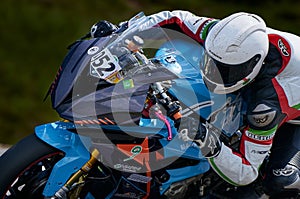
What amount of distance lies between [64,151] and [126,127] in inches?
17.7

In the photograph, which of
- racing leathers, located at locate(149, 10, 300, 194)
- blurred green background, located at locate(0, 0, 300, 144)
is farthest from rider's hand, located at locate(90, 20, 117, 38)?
blurred green background, located at locate(0, 0, 300, 144)

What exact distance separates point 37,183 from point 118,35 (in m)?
1.09

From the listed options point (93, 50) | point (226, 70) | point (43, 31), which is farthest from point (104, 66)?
point (43, 31)

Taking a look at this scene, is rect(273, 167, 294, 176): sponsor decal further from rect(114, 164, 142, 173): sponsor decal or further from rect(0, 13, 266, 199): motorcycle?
rect(114, 164, 142, 173): sponsor decal

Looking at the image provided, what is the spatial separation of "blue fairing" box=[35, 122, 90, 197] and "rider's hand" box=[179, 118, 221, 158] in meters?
0.63

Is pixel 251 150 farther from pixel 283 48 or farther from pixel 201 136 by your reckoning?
pixel 283 48

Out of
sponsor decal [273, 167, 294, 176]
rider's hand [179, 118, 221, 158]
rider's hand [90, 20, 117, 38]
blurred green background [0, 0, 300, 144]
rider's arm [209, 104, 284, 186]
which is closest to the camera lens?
rider's hand [179, 118, 221, 158]

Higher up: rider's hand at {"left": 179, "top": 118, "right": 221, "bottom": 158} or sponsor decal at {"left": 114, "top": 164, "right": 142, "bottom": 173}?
rider's hand at {"left": 179, "top": 118, "right": 221, "bottom": 158}

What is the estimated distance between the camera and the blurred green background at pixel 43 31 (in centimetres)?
761

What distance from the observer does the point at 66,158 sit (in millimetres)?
4535

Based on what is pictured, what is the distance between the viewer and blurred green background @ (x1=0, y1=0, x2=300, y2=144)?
7609mm

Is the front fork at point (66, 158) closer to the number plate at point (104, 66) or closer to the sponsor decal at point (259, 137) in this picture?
the number plate at point (104, 66)

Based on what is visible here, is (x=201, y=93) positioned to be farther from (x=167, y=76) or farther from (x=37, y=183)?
(x=37, y=183)

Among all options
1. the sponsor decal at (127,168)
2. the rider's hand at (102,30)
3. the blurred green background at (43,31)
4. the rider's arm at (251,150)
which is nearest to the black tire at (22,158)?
the sponsor decal at (127,168)
